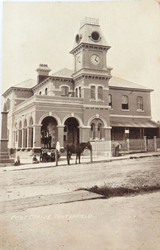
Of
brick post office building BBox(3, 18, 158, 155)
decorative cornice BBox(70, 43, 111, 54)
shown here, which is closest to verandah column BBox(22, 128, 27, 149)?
brick post office building BBox(3, 18, 158, 155)

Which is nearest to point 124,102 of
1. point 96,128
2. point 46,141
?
point 96,128

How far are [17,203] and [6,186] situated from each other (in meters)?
0.22

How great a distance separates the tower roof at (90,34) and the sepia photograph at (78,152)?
1 cm

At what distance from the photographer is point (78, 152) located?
2.82m

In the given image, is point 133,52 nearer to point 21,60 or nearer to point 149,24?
point 149,24

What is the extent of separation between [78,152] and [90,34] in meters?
1.34

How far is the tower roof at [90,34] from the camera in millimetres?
2789

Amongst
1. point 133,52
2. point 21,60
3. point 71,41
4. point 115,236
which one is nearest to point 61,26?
point 71,41

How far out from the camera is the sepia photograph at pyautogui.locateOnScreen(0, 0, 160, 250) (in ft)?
7.33

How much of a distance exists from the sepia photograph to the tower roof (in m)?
0.01

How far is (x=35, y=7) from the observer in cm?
281

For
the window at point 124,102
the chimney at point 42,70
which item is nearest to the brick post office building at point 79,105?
the chimney at point 42,70

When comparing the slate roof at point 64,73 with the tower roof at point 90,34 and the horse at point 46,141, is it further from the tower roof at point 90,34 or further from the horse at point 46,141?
the horse at point 46,141

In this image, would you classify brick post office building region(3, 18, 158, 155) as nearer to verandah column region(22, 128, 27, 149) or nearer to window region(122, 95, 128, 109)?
verandah column region(22, 128, 27, 149)
